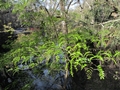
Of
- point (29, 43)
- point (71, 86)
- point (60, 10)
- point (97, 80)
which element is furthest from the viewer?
point (97, 80)

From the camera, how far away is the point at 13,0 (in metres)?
2.44

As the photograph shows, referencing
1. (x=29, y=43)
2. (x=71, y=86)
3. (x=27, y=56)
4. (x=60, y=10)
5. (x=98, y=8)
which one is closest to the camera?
(x=27, y=56)

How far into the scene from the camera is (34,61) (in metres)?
2.56

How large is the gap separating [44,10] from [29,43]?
55cm

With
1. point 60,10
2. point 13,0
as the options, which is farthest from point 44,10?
point 13,0

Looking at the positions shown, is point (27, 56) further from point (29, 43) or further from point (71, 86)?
point (71, 86)

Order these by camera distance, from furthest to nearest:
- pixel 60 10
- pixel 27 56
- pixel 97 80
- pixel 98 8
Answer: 1. pixel 98 8
2. pixel 97 80
3. pixel 60 10
4. pixel 27 56

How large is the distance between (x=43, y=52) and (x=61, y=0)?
2.81 ft

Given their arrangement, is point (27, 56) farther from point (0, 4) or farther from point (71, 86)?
point (71, 86)

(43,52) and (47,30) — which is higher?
(47,30)

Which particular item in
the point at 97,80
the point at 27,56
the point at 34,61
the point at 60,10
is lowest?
the point at 97,80

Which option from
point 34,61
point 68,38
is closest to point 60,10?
point 68,38

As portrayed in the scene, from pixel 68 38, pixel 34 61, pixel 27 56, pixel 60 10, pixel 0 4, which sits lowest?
pixel 34 61

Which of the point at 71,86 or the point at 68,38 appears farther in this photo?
the point at 71,86
